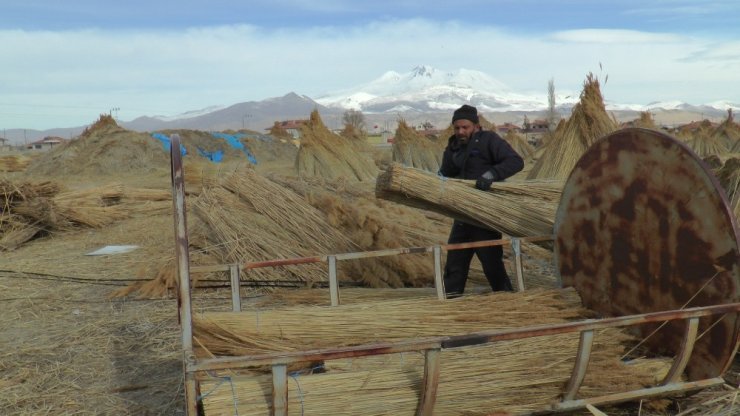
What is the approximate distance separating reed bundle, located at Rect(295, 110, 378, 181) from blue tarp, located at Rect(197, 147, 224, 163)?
1090cm

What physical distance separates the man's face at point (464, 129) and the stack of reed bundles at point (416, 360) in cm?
136

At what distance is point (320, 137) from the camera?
16422mm

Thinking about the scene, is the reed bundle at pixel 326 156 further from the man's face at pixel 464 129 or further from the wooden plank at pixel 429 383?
the wooden plank at pixel 429 383

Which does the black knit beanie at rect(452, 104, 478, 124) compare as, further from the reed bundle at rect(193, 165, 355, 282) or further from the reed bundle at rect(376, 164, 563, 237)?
the reed bundle at rect(193, 165, 355, 282)

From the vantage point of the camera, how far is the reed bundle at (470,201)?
3980 millimetres

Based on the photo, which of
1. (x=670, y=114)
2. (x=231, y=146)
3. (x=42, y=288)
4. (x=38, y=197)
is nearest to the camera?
(x=42, y=288)

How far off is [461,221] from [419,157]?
1708cm

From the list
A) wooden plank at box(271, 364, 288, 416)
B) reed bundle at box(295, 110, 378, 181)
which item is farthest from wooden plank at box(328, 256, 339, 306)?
reed bundle at box(295, 110, 378, 181)

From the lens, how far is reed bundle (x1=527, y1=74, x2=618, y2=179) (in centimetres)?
947

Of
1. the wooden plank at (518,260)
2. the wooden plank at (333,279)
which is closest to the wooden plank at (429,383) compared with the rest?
the wooden plank at (333,279)

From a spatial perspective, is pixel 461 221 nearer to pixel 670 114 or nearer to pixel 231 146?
pixel 231 146

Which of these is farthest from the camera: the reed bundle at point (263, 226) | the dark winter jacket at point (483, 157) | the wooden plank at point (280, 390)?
the reed bundle at point (263, 226)

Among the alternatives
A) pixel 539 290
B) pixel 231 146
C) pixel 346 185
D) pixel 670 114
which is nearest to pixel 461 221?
pixel 539 290

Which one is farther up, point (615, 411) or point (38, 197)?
point (38, 197)
